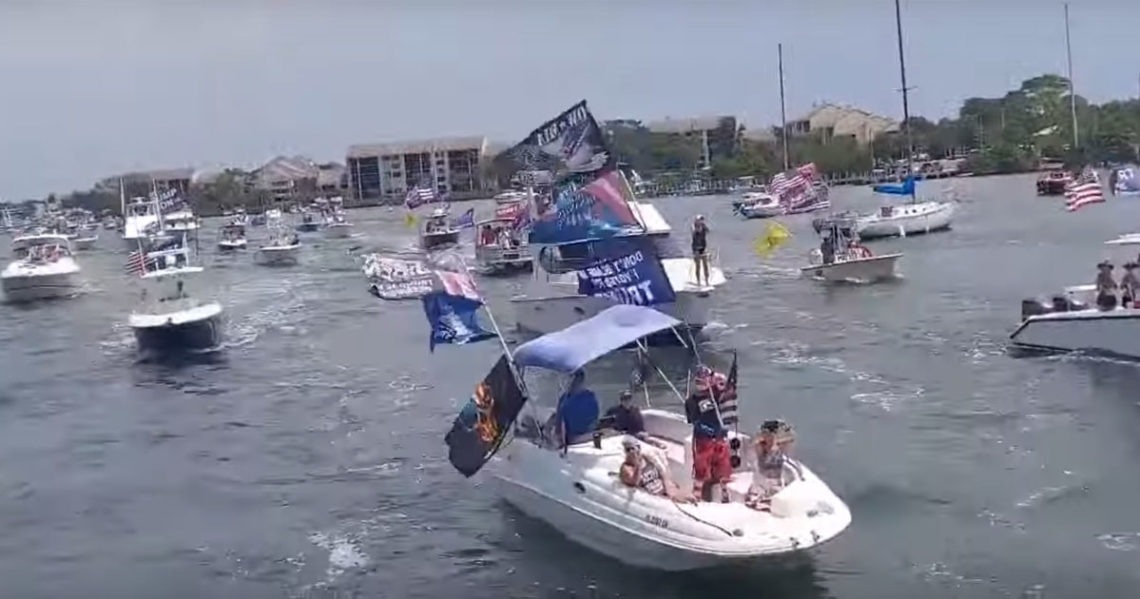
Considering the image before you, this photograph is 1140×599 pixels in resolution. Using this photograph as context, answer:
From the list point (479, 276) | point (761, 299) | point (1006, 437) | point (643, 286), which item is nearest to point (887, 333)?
point (761, 299)

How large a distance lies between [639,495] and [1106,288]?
17.0 meters

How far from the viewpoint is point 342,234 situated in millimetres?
119000

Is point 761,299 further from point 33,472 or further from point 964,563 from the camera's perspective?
point 964,563

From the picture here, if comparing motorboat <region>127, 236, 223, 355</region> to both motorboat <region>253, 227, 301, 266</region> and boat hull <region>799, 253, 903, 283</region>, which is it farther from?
motorboat <region>253, 227, 301, 266</region>

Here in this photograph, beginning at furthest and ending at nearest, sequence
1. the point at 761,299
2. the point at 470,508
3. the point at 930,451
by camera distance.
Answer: the point at 761,299
the point at 930,451
the point at 470,508

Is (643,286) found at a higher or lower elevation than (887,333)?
higher

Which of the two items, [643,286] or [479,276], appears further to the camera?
[479,276]

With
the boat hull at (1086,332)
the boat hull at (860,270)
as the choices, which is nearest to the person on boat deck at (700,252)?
the boat hull at (1086,332)

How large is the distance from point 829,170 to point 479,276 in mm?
120543

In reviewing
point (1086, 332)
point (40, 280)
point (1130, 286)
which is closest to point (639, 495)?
point (1086, 332)

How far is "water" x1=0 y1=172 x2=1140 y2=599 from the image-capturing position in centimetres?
1967

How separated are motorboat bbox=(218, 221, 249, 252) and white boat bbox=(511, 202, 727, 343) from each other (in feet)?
223

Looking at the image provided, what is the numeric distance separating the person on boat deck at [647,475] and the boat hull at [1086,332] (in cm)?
1591

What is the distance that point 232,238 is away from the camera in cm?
10688
